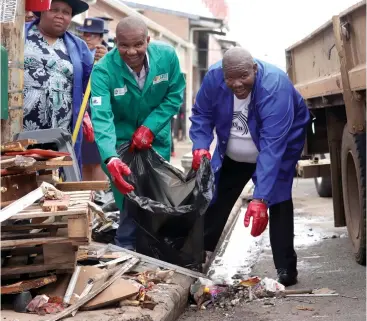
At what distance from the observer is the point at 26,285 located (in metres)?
4.07

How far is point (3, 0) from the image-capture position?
15.9 feet

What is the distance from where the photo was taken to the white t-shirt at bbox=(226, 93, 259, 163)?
534cm

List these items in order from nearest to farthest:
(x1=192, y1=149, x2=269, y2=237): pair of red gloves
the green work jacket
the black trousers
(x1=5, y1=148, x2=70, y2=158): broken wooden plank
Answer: (x1=5, y1=148, x2=70, y2=158): broken wooden plank
(x1=192, y1=149, x2=269, y2=237): pair of red gloves
the green work jacket
the black trousers

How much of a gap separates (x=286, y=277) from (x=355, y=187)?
131cm

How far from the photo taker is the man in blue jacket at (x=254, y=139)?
16.6 ft

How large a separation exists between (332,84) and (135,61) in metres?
1.78

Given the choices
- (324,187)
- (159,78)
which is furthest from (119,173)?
(324,187)

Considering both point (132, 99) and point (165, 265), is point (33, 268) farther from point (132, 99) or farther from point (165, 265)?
point (132, 99)

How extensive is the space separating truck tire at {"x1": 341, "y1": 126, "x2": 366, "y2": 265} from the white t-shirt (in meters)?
0.79

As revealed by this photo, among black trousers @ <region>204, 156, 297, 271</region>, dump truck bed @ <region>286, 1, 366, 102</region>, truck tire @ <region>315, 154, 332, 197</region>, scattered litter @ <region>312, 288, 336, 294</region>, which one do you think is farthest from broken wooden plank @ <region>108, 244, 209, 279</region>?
truck tire @ <region>315, 154, 332, 197</region>

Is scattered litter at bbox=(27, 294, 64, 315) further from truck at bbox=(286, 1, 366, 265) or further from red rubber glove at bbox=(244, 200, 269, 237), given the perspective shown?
truck at bbox=(286, 1, 366, 265)

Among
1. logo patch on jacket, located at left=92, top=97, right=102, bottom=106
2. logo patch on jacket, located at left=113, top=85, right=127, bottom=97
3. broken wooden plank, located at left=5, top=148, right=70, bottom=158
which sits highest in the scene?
logo patch on jacket, located at left=113, top=85, right=127, bottom=97

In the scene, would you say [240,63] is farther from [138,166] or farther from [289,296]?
[289,296]

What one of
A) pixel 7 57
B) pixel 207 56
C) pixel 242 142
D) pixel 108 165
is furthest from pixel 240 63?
pixel 207 56
